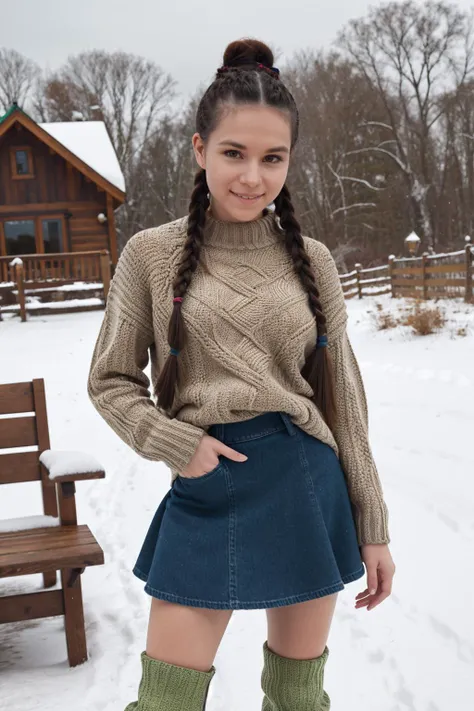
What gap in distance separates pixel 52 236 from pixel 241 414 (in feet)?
60.9

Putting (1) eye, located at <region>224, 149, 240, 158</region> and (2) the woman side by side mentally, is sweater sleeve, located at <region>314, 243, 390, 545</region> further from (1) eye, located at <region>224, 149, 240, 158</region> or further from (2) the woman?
(1) eye, located at <region>224, 149, 240, 158</region>

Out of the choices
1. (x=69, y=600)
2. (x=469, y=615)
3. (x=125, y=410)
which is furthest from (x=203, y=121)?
(x=469, y=615)

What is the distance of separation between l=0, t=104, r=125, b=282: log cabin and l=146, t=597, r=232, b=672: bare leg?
17681 mm

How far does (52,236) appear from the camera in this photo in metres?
19.4

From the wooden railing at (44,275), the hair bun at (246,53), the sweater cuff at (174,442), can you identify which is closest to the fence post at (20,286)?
the wooden railing at (44,275)

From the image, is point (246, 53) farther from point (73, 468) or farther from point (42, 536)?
point (42, 536)

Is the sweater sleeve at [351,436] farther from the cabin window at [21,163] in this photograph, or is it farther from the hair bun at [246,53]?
the cabin window at [21,163]

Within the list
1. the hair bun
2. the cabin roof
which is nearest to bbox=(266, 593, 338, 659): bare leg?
the hair bun

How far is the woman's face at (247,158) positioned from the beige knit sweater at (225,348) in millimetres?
81

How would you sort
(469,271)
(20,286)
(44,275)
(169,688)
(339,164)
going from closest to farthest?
1. (169,688)
2. (20,286)
3. (469,271)
4. (44,275)
5. (339,164)

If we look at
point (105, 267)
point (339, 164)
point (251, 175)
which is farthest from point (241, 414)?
point (339, 164)

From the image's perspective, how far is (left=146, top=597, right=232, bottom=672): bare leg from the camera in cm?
167

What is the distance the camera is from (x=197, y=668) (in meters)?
1.68

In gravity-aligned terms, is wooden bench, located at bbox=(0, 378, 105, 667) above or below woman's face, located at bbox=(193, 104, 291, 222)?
below
